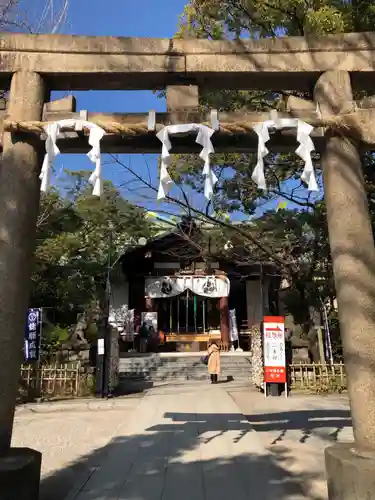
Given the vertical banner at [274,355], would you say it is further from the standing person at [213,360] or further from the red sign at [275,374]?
the standing person at [213,360]

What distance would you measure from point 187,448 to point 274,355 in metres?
7.12

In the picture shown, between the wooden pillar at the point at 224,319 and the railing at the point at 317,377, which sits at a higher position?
the wooden pillar at the point at 224,319

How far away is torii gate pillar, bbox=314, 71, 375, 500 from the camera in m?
3.68

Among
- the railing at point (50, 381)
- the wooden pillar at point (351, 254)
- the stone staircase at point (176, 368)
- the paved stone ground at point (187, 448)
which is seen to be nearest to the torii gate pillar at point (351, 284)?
the wooden pillar at point (351, 254)

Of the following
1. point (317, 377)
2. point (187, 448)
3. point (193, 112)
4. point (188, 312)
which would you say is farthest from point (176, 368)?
point (193, 112)

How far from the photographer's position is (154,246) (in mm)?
23312

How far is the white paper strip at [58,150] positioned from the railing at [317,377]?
10.9 m

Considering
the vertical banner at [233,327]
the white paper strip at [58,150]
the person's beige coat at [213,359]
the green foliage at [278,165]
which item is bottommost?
the person's beige coat at [213,359]

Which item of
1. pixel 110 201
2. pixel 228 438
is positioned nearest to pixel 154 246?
pixel 110 201

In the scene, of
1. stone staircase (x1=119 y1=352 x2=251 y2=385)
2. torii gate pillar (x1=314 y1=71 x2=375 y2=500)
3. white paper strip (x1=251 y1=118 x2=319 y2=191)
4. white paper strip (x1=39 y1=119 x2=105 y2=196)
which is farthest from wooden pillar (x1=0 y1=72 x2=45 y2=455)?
stone staircase (x1=119 y1=352 x2=251 y2=385)

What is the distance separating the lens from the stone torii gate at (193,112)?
4.27 m

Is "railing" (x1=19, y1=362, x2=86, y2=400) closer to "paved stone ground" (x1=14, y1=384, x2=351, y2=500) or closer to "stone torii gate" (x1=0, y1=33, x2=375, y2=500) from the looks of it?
"paved stone ground" (x1=14, y1=384, x2=351, y2=500)

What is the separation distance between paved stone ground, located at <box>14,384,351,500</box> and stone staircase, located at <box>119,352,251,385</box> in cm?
574

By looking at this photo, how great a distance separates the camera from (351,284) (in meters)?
4.23
